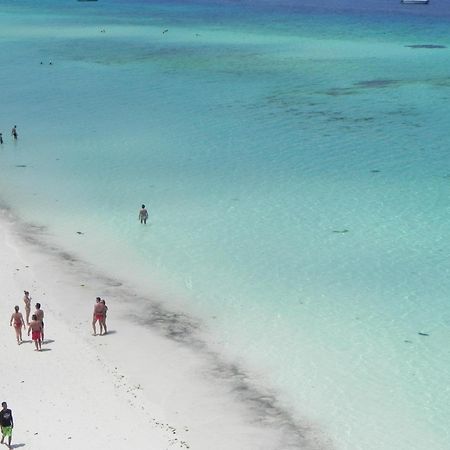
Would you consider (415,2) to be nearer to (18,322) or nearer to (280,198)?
(280,198)

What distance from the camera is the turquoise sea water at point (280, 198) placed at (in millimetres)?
23969

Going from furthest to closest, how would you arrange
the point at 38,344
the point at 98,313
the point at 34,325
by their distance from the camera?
the point at 98,313
the point at 38,344
the point at 34,325

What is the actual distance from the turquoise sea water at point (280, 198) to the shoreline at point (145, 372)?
0.95 metres

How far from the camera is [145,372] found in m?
23.2

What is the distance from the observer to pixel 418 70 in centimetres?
7125

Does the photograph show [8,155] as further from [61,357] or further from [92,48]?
[92,48]

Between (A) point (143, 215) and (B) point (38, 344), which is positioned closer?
(B) point (38, 344)

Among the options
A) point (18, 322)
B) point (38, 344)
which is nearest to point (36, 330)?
point (38, 344)

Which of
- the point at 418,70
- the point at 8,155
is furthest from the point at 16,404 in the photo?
the point at 418,70

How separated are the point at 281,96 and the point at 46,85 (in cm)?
2049

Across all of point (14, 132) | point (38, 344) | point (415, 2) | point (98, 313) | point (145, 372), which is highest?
point (415, 2)

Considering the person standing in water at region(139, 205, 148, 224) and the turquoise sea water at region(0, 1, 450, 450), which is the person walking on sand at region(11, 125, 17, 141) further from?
Answer: the person standing in water at region(139, 205, 148, 224)

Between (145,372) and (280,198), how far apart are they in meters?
16.8

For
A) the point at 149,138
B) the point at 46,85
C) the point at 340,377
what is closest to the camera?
the point at 340,377
